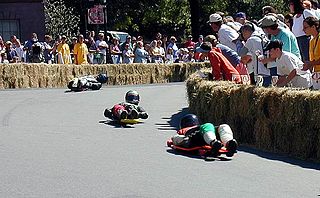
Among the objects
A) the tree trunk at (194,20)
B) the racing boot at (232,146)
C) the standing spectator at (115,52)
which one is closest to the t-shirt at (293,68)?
the racing boot at (232,146)

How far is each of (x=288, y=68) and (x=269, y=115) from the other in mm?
1100

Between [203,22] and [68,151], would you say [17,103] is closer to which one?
[68,151]

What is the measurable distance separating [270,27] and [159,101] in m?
7.35

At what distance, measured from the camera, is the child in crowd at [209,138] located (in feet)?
32.1

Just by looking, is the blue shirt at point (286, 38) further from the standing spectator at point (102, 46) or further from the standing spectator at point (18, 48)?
the standing spectator at point (102, 46)

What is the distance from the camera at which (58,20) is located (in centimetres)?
4344

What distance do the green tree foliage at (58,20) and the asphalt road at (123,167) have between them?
1145 inches

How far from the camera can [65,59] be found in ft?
94.3

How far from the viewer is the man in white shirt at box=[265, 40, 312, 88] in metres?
11.3

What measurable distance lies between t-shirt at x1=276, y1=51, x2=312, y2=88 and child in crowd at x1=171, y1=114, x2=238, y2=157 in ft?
6.15

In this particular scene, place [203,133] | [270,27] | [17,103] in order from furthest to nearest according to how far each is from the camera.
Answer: [17,103] < [270,27] < [203,133]

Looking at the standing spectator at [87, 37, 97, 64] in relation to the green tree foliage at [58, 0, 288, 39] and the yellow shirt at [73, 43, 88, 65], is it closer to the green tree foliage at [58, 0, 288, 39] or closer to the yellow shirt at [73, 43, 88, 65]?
the yellow shirt at [73, 43, 88, 65]

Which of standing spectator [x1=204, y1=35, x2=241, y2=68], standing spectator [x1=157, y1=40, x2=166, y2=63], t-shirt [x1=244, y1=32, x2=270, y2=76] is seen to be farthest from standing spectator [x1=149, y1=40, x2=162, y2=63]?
t-shirt [x1=244, y1=32, x2=270, y2=76]

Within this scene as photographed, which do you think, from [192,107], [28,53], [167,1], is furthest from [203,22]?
[192,107]
